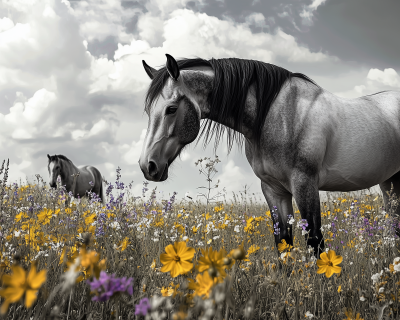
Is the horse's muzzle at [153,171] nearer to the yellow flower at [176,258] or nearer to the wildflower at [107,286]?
the yellow flower at [176,258]

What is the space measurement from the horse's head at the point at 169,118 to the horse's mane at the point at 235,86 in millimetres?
52

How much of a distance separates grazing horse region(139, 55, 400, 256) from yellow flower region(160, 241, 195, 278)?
202cm

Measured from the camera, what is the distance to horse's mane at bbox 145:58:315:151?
11.2 feet

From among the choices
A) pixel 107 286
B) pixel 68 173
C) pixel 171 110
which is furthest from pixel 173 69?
pixel 68 173

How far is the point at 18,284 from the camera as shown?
691 mm

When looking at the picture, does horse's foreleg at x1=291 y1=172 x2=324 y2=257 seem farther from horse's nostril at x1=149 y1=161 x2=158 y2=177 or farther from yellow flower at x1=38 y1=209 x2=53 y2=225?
yellow flower at x1=38 y1=209 x2=53 y2=225

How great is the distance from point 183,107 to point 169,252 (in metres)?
2.30

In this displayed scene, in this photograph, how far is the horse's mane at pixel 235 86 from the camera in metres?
3.42

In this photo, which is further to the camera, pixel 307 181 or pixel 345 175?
pixel 345 175

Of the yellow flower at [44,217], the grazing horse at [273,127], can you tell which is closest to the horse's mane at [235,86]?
the grazing horse at [273,127]

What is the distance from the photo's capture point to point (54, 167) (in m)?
13.5

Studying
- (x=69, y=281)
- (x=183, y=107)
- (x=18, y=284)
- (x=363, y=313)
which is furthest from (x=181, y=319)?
(x=183, y=107)

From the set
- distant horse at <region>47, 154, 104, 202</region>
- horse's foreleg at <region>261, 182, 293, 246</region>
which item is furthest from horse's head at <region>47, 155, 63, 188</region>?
horse's foreleg at <region>261, 182, 293, 246</region>

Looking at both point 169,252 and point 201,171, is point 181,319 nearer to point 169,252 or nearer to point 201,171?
point 169,252
